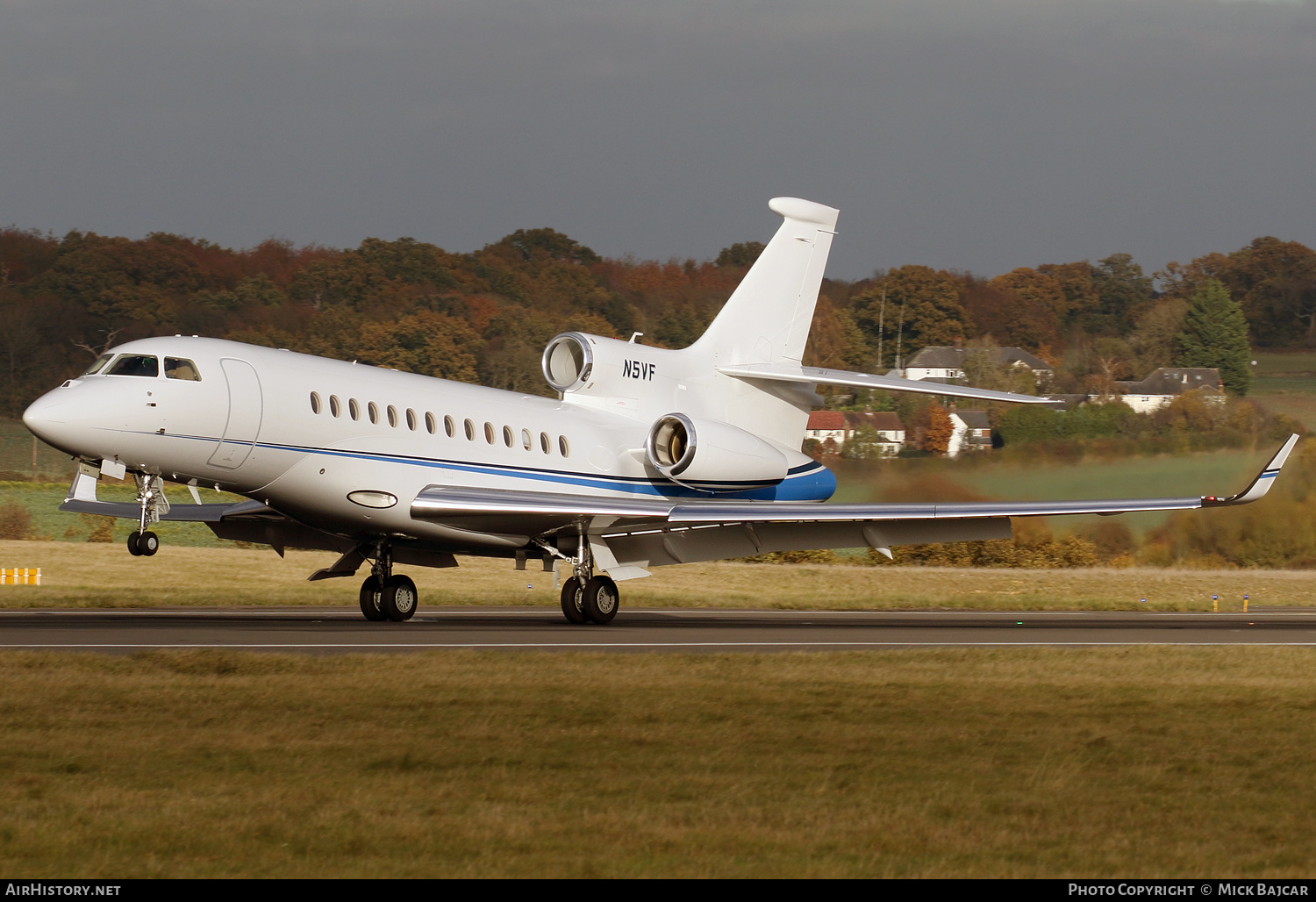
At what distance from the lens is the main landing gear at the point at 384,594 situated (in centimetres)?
2358

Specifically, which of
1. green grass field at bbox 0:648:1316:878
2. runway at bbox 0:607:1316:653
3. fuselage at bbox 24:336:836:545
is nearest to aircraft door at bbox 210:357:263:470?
fuselage at bbox 24:336:836:545

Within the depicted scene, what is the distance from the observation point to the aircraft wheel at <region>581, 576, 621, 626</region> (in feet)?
77.8

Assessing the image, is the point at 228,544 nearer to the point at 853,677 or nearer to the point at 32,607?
the point at 32,607

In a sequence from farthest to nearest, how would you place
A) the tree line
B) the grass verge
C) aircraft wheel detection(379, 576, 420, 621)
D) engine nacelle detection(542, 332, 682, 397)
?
1. the tree line
2. the grass verge
3. engine nacelle detection(542, 332, 682, 397)
4. aircraft wheel detection(379, 576, 420, 621)

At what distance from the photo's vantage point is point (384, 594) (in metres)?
23.6

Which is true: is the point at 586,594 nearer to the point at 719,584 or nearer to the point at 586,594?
the point at 586,594

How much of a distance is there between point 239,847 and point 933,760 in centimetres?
488

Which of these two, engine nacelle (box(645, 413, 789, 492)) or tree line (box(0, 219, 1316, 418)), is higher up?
tree line (box(0, 219, 1316, 418))

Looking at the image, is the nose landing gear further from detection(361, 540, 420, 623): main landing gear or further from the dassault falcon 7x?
detection(361, 540, 420, 623): main landing gear

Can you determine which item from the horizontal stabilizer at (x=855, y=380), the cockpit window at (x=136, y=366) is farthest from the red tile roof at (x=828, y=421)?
the cockpit window at (x=136, y=366)

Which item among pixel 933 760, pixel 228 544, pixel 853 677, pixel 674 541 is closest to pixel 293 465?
pixel 674 541

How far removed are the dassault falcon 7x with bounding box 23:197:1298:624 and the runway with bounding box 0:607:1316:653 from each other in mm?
1366

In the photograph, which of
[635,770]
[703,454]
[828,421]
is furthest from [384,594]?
[828,421]

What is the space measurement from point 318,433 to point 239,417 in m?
1.27
